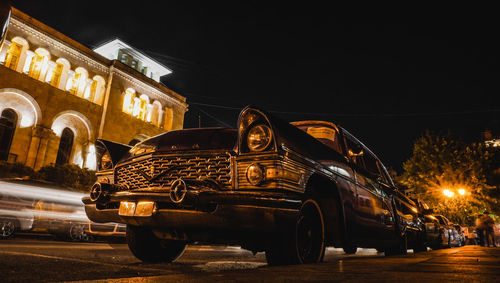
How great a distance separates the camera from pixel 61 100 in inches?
850

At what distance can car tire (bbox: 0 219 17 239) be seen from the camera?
794 cm

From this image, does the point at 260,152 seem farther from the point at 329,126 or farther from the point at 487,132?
the point at 487,132

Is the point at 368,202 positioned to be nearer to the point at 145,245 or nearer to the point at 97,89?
the point at 145,245

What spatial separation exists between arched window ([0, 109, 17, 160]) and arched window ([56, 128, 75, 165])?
2836 mm

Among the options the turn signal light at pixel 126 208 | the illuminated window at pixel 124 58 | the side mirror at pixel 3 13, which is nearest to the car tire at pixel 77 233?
the turn signal light at pixel 126 208

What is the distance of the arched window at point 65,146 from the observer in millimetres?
22000

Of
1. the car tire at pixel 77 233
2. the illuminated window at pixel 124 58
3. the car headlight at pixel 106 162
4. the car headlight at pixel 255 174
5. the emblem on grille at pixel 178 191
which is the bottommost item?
the car tire at pixel 77 233

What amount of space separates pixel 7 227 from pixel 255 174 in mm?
8063

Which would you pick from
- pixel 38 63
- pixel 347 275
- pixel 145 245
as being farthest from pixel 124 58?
pixel 347 275

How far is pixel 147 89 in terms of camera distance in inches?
1096

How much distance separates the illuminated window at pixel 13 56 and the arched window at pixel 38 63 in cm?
80

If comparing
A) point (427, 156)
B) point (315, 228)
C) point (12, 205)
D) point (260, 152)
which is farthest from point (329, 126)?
point (427, 156)

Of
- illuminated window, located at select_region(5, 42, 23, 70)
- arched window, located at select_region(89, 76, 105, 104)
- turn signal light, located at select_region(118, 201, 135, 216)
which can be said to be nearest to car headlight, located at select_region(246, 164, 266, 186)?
turn signal light, located at select_region(118, 201, 135, 216)

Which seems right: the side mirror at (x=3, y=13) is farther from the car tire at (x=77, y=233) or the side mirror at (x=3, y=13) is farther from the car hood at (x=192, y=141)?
the car tire at (x=77, y=233)
